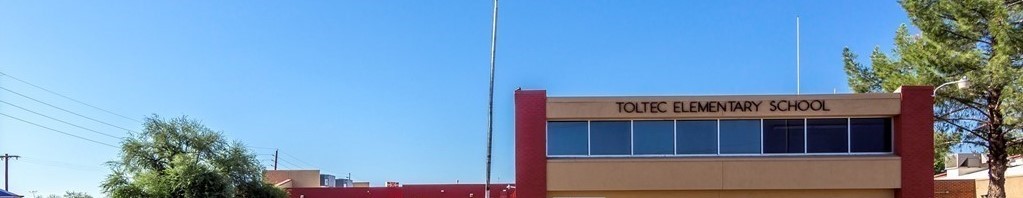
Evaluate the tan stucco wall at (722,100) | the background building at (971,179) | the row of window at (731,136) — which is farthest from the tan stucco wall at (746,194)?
the background building at (971,179)

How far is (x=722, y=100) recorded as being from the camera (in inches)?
933

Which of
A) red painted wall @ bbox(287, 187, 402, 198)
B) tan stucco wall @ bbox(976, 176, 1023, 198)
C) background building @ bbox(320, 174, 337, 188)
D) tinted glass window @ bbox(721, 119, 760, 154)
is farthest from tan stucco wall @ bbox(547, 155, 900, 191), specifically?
background building @ bbox(320, 174, 337, 188)

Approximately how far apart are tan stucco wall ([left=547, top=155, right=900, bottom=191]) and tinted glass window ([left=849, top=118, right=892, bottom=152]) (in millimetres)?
405

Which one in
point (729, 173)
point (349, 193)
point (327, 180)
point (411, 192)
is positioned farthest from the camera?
point (327, 180)

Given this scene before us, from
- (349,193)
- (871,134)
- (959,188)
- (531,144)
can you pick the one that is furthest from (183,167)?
(959,188)

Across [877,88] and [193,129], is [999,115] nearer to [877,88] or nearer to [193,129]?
[877,88]

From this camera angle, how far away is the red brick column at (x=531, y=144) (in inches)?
944

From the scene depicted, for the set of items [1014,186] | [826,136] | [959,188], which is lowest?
[959,188]

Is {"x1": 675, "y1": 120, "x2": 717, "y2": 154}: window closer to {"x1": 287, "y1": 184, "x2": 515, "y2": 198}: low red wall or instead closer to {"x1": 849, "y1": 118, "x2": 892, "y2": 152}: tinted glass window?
{"x1": 849, "y1": 118, "x2": 892, "y2": 152}: tinted glass window

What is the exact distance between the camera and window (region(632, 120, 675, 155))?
79.0 ft

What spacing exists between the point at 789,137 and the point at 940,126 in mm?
9807

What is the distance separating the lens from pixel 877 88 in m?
32.6

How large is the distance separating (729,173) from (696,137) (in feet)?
3.91

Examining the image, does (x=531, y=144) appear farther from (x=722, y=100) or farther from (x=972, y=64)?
(x=972, y=64)
